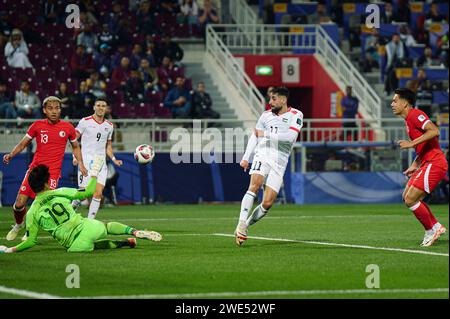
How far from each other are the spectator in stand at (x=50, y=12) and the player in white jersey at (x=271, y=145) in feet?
62.0

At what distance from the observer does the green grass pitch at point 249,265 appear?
10.1 metres

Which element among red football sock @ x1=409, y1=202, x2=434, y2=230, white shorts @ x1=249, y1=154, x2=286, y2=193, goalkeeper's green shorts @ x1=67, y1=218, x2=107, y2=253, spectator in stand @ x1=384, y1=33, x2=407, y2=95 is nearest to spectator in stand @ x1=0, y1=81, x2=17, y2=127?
spectator in stand @ x1=384, y1=33, x2=407, y2=95

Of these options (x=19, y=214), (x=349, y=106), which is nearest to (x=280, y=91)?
(x=19, y=214)

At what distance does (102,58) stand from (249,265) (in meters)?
20.9

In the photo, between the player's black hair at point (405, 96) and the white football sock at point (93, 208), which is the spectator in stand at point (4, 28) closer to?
the white football sock at point (93, 208)

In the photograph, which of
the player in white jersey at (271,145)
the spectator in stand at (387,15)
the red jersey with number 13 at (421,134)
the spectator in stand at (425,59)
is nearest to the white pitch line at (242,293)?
the red jersey with number 13 at (421,134)

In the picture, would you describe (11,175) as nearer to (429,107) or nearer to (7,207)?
(7,207)

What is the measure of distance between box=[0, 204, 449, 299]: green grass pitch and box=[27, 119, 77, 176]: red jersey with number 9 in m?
1.25

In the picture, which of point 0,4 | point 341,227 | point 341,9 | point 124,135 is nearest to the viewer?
point 341,227

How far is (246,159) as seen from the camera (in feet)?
50.1

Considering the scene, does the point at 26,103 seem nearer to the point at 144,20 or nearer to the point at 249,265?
the point at 144,20
